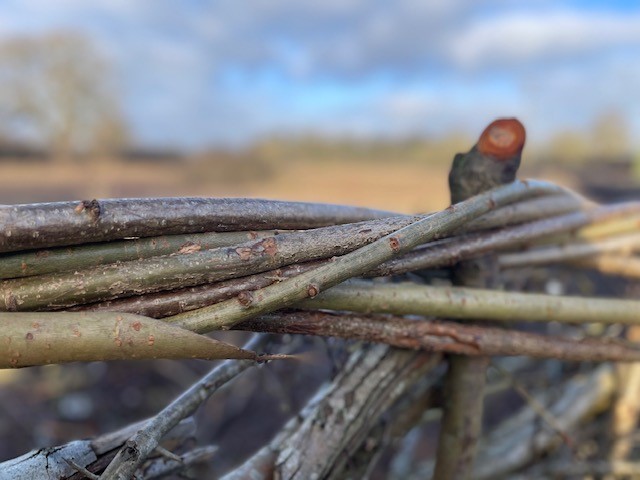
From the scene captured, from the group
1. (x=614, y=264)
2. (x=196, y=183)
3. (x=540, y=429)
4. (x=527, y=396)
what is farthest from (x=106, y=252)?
(x=196, y=183)

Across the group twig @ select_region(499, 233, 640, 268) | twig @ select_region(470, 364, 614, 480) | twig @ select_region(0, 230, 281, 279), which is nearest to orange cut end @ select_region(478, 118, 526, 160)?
twig @ select_region(499, 233, 640, 268)

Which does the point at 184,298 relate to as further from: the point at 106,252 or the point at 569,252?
the point at 569,252

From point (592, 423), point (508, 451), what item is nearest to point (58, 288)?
point (508, 451)

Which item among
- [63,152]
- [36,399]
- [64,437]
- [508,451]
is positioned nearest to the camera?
[508,451]

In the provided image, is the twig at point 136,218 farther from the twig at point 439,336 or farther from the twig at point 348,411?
the twig at point 348,411

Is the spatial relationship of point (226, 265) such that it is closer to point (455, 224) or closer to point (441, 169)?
point (455, 224)

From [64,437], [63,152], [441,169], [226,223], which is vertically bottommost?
[64,437]

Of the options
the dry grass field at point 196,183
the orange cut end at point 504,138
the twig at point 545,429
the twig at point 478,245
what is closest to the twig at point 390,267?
the twig at point 478,245
